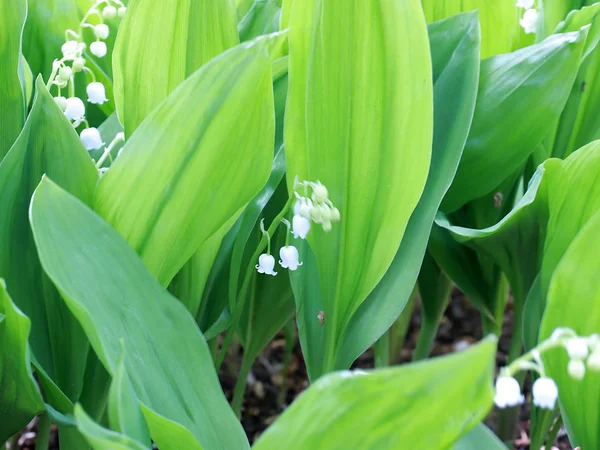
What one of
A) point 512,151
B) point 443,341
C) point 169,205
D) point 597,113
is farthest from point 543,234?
point 443,341

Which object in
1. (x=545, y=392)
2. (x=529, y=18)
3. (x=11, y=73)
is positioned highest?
(x=11, y=73)

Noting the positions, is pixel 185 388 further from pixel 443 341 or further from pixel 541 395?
pixel 443 341

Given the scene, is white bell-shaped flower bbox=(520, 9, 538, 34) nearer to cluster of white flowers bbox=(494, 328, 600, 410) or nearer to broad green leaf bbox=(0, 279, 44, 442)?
cluster of white flowers bbox=(494, 328, 600, 410)

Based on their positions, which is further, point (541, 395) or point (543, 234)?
point (543, 234)

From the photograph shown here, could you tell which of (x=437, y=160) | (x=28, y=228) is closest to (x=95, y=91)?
(x=28, y=228)

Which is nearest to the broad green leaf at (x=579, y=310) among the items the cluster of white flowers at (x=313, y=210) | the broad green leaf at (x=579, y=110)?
the cluster of white flowers at (x=313, y=210)

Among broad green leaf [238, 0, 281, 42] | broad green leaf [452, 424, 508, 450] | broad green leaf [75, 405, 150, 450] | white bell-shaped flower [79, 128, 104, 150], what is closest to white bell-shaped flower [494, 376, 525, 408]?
broad green leaf [452, 424, 508, 450]

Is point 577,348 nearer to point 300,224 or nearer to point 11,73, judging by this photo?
point 300,224
